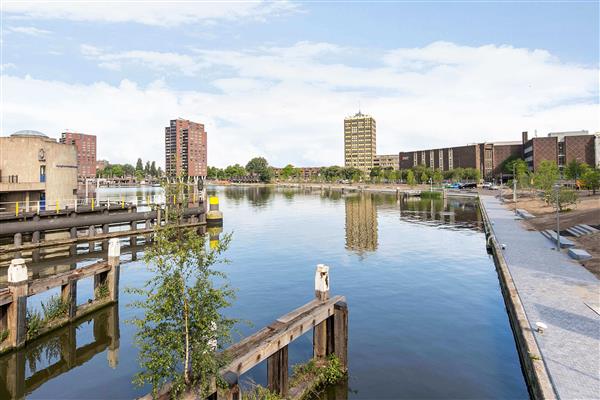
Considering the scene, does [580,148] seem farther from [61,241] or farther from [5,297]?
[5,297]

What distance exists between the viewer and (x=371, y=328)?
17.6 meters

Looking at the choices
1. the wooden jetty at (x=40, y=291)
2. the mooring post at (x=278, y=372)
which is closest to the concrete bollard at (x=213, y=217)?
the wooden jetty at (x=40, y=291)

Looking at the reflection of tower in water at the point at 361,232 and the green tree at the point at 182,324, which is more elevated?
the green tree at the point at 182,324

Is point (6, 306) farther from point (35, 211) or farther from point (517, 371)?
point (35, 211)

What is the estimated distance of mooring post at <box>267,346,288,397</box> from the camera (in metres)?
11.0

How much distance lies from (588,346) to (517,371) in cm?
235

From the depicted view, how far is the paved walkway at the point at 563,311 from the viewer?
34.6 ft

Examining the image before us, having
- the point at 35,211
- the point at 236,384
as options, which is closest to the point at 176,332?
the point at 236,384

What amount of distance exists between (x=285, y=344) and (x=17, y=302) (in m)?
10.7

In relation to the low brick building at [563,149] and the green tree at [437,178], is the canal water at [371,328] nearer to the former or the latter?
the low brick building at [563,149]

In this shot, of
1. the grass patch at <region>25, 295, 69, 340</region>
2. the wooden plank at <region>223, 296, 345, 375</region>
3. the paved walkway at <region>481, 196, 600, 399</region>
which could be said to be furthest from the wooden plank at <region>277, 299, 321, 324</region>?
the grass patch at <region>25, 295, 69, 340</region>

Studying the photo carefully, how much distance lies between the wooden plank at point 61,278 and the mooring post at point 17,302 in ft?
1.62

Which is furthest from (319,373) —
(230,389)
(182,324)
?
(182,324)

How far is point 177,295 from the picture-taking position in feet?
28.9
